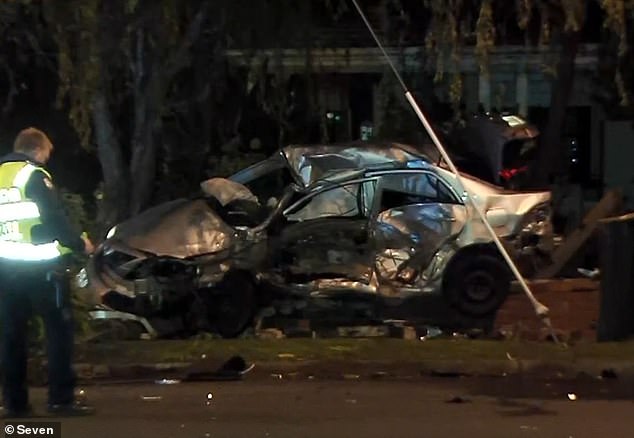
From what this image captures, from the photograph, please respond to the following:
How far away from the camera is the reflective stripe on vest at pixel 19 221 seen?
698 cm

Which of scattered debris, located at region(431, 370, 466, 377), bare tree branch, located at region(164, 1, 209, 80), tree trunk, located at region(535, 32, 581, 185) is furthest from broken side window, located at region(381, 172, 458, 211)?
tree trunk, located at region(535, 32, 581, 185)

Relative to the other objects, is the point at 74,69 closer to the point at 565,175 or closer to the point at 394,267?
the point at 394,267

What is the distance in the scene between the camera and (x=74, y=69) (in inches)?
435

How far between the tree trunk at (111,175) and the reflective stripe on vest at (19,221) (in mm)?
5471

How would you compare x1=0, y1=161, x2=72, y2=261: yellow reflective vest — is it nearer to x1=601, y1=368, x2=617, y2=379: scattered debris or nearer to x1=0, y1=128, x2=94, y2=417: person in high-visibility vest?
x1=0, y1=128, x2=94, y2=417: person in high-visibility vest

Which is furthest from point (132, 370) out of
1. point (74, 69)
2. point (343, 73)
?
point (343, 73)

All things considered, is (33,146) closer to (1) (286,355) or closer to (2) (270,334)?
(1) (286,355)

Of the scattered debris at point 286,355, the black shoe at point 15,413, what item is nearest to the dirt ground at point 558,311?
the scattered debris at point 286,355

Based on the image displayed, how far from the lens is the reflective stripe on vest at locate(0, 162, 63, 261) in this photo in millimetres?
6980

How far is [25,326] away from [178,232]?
4065 millimetres

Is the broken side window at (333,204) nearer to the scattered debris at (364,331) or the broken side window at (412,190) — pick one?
the broken side window at (412,190)

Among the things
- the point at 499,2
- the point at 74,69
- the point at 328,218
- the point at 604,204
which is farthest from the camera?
the point at 604,204

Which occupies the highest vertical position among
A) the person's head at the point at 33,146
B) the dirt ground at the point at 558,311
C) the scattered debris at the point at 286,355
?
the person's head at the point at 33,146

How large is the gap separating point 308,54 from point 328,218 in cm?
180
